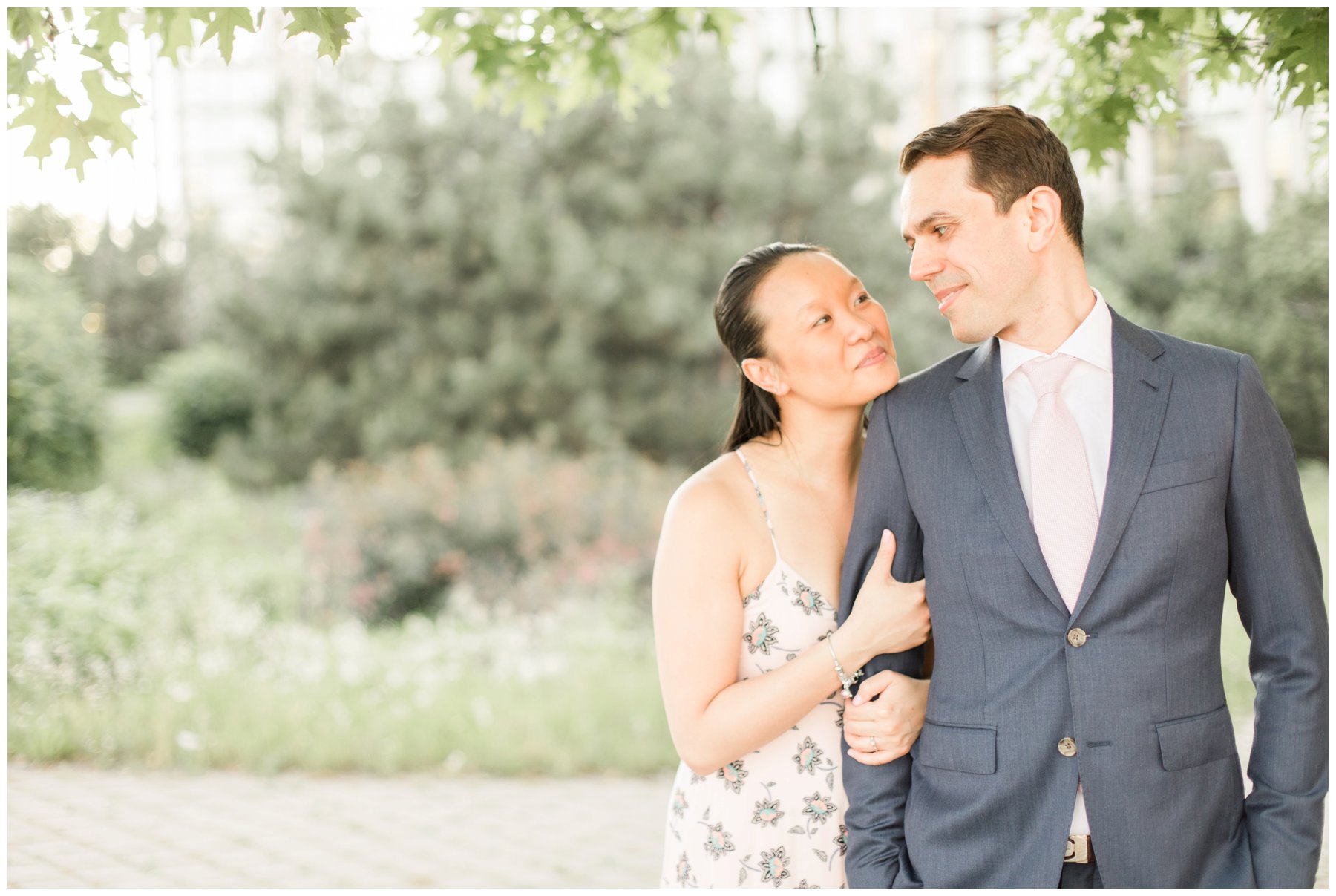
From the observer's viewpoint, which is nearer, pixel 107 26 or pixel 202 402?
pixel 107 26

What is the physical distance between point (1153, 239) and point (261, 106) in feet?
31.7

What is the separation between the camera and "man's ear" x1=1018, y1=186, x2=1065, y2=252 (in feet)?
7.22

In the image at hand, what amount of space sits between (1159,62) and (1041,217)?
6.25 ft

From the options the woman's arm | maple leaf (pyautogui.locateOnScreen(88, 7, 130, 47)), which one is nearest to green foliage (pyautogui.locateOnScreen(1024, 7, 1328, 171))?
the woman's arm

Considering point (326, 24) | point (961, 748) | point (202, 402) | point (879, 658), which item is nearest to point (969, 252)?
point (879, 658)

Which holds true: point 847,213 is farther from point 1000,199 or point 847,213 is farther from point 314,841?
point 1000,199

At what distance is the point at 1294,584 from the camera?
2082 millimetres

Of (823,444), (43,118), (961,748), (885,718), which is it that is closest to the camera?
(961,748)

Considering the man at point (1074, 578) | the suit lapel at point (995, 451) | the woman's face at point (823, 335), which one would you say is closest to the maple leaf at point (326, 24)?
the woman's face at point (823, 335)

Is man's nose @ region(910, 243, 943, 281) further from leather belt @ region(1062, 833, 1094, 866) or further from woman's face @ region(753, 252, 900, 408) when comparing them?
leather belt @ region(1062, 833, 1094, 866)

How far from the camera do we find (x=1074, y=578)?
6.84 ft

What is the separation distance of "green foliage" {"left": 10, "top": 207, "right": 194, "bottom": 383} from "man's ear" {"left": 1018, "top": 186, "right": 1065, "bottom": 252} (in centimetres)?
1373

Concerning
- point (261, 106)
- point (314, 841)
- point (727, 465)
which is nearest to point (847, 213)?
point (261, 106)

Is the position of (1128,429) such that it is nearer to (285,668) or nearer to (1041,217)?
(1041,217)
